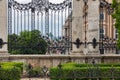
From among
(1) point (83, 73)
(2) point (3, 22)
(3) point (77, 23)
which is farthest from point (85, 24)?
(1) point (83, 73)

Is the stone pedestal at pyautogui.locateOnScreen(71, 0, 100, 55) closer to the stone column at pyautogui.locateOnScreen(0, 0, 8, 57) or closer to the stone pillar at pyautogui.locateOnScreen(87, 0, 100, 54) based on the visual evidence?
the stone pillar at pyautogui.locateOnScreen(87, 0, 100, 54)

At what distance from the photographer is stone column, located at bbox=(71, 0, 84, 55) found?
84.2 ft

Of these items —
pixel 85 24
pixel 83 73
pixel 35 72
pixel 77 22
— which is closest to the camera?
pixel 83 73

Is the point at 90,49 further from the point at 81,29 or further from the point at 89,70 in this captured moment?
the point at 89,70

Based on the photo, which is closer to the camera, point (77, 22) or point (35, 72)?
point (35, 72)

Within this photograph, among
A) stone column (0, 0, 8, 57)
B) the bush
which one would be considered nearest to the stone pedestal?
the bush

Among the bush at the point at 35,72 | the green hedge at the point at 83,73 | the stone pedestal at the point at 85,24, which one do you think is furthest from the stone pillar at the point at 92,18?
the green hedge at the point at 83,73

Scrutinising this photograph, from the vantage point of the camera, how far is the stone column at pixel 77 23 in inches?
1010

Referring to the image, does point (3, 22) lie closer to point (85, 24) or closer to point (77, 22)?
point (77, 22)

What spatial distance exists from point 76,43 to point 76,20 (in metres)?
1.43

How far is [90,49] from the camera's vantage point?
2525 centimetres

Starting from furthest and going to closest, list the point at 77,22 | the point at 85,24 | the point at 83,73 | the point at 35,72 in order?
the point at 85,24
the point at 77,22
the point at 35,72
the point at 83,73

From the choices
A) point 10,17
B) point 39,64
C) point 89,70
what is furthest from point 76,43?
point 89,70

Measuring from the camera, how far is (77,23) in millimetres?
25766
